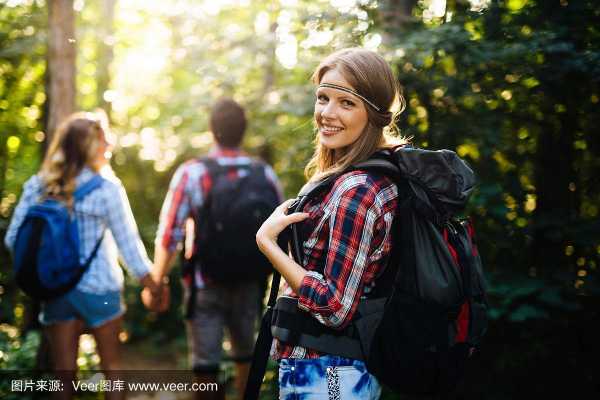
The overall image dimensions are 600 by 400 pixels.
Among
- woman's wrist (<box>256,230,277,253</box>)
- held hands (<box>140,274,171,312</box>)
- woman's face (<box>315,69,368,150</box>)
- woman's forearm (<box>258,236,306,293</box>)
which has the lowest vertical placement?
held hands (<box>140,274,171,312</box>)

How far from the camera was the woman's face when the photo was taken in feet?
7.06

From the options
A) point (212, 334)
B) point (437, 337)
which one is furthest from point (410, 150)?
point (212, 334)

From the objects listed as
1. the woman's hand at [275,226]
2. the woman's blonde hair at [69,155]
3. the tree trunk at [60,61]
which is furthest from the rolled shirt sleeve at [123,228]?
the woman's hand at [275,226]

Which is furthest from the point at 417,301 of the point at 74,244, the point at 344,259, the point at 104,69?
the point at 104,69

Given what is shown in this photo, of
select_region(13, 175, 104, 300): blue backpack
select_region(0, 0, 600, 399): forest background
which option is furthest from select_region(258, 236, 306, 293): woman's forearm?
select_region(13, 175, 104, 300): blue backpack

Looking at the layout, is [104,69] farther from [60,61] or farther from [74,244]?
[74,244]

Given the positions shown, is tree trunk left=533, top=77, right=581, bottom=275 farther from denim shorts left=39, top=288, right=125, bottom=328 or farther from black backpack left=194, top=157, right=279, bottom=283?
denim shorts left=39, top=288, right=125, bottom=328

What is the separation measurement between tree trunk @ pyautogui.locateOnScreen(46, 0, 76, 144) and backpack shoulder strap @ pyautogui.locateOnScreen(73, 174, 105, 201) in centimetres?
127

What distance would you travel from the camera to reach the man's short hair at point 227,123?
4387 mm

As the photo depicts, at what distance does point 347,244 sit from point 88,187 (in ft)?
7.36

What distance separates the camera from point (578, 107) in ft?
12.0

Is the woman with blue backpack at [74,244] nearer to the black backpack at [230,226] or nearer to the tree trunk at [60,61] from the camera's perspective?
the black backpack at [230,226]

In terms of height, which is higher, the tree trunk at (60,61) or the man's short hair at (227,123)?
the tree trunk at (60,61)

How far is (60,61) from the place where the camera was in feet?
15.4
